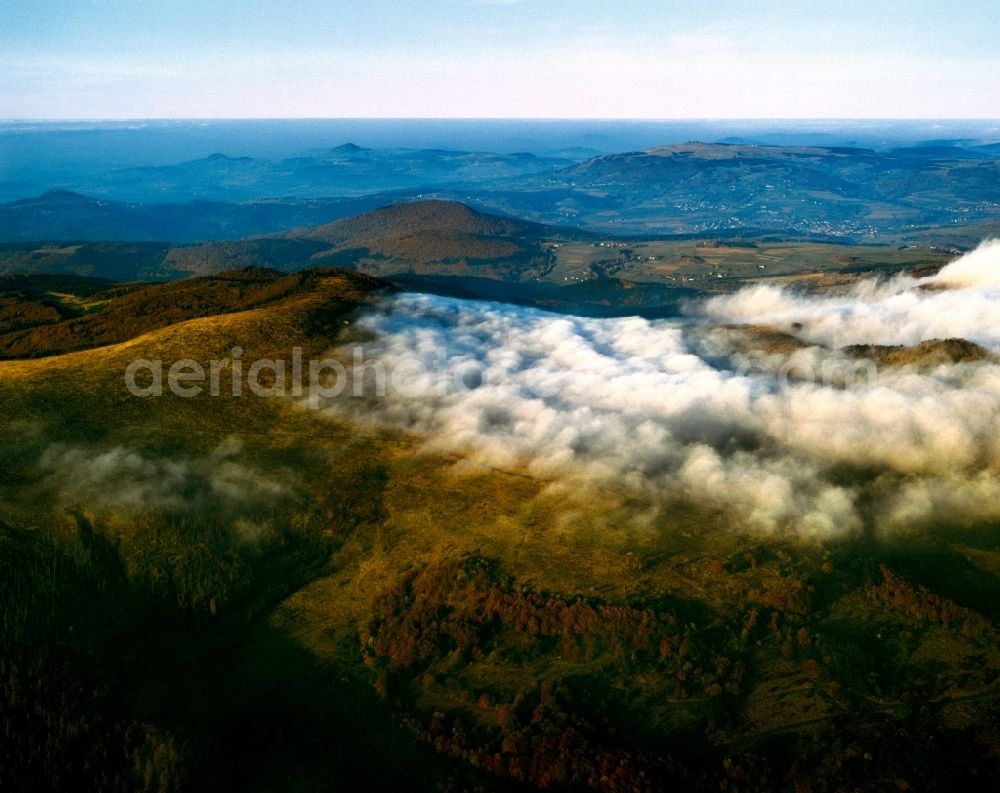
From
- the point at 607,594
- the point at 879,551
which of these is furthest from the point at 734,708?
the point at 879,551

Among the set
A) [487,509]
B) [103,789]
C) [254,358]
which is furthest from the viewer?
[254,358]

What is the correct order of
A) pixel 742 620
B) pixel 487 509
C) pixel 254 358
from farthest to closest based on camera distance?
pixel 254 358
pixel 487 509
pixel 742 620

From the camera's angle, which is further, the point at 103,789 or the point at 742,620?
the point at 742,620

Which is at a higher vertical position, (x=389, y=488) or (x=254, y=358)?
(x=254, y=358)

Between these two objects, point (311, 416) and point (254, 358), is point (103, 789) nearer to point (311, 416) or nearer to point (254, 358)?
point (311, 416)

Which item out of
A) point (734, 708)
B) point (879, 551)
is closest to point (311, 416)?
point (734, 708)

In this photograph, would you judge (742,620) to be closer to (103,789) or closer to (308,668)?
(308,668)

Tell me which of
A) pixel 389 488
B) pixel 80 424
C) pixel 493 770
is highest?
pixel 80 424
